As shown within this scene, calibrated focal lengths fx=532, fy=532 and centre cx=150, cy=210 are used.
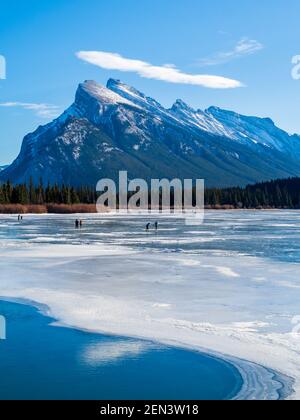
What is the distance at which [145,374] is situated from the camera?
8.98 meters

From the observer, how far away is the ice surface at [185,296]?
10352 mm

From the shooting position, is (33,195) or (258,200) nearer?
(33,195)

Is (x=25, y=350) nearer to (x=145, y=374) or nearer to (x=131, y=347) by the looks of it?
(x=131, y=347)

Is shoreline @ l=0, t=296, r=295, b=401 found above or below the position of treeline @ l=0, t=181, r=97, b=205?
below

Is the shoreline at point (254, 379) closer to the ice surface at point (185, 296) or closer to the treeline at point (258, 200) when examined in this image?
the ice surface at point (185, 296)

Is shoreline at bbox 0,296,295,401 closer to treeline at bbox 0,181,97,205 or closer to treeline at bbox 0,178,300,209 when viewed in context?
treeline at bbox 0,181,97,205

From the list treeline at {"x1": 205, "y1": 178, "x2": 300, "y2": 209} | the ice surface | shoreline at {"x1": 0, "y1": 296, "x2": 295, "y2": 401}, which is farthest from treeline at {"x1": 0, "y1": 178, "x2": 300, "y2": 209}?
shoreline at {"x1": 0, "y1": 296, "x2": 295, "y2": 401}

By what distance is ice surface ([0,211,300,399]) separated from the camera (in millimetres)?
10352

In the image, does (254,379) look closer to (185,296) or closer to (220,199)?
(185,296)

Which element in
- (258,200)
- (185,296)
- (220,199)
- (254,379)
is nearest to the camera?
(254,379)

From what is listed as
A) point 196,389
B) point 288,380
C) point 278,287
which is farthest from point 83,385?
point 278,287

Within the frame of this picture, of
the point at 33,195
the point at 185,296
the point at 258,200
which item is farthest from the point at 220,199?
the point at 185,296

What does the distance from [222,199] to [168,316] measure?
18849 cm

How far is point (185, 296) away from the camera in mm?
15711
